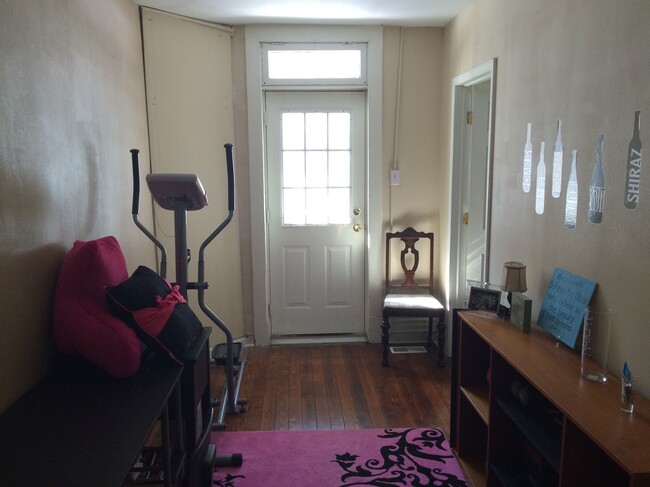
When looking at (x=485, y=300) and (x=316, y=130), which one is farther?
(x=316, y=130)

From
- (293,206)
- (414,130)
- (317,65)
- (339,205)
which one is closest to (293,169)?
(293,206)

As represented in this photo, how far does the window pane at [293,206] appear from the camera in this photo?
3.92 meters

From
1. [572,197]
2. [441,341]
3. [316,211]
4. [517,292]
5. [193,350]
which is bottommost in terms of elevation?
[441,341]

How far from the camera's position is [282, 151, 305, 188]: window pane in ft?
12.7

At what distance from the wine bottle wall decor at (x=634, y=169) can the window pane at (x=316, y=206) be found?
252 cm

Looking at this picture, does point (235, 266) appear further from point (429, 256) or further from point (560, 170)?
point (560, 170)

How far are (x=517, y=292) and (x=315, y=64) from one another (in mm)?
2371

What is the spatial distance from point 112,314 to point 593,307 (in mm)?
1811

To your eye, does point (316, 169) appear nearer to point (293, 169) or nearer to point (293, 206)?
point (293, 169)

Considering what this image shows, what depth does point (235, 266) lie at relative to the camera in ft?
12.5

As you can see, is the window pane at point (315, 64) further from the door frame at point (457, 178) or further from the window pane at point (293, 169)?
the door frame at point (457, 178)

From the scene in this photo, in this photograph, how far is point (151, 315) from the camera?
1.88 meters

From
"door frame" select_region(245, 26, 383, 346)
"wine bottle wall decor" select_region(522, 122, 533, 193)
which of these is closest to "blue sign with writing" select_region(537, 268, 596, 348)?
"wine bottle wall decor" select_region(522, 122, 533, 193)

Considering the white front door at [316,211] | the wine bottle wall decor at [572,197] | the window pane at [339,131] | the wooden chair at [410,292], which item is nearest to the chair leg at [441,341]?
the wooden chair at [410,292]
